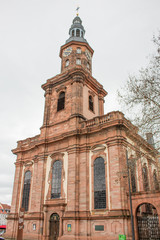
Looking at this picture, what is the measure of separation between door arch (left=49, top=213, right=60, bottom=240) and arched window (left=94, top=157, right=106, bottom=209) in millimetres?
4356

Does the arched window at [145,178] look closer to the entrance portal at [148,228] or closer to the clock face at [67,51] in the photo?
the entrance portal at [148,228]

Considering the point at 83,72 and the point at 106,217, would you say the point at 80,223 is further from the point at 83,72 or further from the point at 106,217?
the point at 83,72

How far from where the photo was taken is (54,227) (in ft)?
68.7

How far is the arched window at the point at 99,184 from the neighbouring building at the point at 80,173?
81 millimetres

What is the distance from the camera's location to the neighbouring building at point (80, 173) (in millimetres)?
17609

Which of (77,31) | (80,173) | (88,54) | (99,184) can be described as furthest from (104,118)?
(77,31)

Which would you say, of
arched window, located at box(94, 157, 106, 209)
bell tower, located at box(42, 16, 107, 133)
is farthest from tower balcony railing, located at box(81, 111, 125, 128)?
arched window, located at box(94, 157, 106, 209)

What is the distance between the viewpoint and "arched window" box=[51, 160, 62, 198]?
73.5ft

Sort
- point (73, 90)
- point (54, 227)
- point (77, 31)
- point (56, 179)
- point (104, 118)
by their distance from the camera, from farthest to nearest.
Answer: point (77, 31), point (73, 90), point (56, 179), point (104, 118), point (54, 227)

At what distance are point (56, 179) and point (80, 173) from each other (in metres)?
3.27

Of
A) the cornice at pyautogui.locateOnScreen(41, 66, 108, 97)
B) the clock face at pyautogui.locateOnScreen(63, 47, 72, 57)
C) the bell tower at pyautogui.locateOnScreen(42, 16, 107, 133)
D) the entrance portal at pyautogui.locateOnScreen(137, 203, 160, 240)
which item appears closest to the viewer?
the entrance portal at pyautogui.locateOnScreen(137, 203, 160, 240)

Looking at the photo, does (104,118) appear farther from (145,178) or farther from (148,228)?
(148,228)

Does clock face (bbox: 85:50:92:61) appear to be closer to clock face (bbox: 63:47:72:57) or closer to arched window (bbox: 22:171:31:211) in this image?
clock face (bbox: 63:47:72:57)

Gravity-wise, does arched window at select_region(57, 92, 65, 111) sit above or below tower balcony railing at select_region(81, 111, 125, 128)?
above
